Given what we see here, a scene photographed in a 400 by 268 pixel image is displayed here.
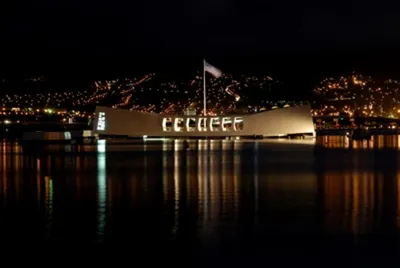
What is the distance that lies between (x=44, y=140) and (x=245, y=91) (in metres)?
80.2

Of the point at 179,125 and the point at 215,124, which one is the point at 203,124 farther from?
the point at 179,125

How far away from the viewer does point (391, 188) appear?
18.4 m

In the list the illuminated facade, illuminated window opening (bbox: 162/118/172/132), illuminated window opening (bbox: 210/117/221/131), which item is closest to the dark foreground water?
the illuminated facade

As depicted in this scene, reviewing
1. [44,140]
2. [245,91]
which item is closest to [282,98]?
[245,91]

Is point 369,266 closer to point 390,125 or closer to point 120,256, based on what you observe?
point 120,256

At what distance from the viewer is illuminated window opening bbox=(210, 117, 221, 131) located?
230 feet

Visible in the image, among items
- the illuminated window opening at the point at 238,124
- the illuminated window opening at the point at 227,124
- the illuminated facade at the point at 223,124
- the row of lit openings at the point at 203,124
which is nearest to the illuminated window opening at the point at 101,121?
the illuminated facade at the point at 223,124

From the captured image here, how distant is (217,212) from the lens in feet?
46.5

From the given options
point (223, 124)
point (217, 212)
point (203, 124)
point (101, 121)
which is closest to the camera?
point (217, 212)

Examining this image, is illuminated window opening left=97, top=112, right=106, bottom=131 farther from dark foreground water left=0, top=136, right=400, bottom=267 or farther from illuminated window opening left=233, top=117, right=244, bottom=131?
dark foreground water left=0, top=136, right=400, bottom=267

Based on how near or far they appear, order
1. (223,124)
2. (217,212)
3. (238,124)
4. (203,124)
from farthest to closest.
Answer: (238,124) → (223,124) → (203,124) → (217,212)

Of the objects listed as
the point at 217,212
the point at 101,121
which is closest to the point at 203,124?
the point at 101,121

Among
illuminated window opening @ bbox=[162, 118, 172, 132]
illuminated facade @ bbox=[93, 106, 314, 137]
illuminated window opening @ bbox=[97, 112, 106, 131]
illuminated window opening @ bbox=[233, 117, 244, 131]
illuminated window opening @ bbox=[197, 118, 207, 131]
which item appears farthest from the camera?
illuminated window opening @ bbox=[233, 117, 244, 131]

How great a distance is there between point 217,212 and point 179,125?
56162mm
